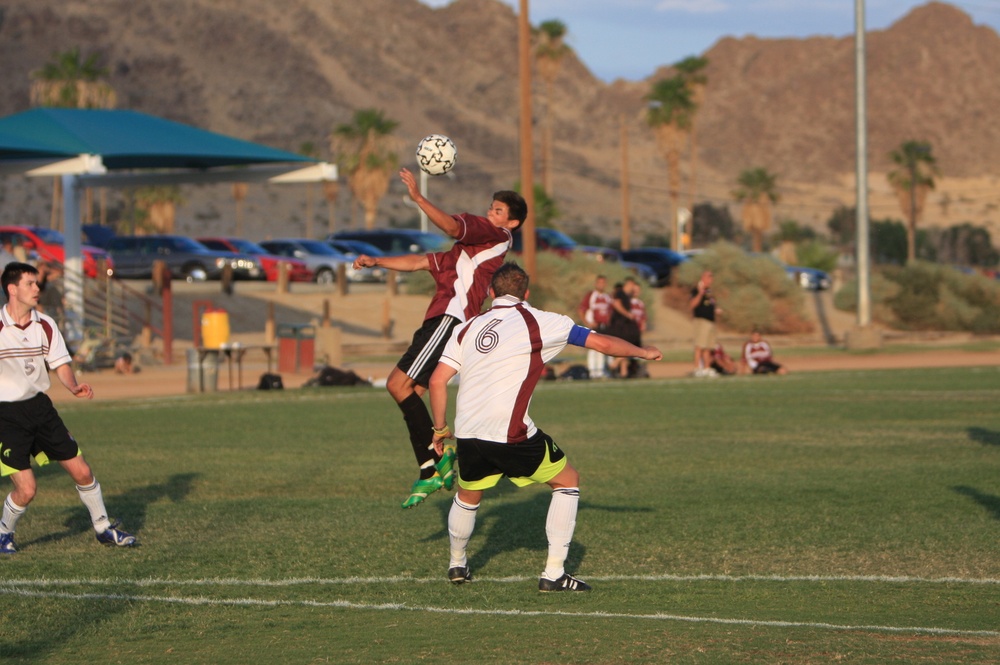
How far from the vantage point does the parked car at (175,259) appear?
1863 inches

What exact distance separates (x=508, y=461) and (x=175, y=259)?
→ 4191 cm

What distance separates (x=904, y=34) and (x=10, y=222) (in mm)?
145923

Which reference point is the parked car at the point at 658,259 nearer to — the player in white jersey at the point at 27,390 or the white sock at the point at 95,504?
the white sock at the point at 95,504

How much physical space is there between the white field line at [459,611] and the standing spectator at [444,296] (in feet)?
3.64

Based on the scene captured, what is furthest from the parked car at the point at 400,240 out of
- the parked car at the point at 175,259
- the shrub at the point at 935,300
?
the shrub at the point at 935,300

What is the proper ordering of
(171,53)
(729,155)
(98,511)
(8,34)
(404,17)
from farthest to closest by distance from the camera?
(404,17) → (729,155) → (171,53) → (8,34) → (98,511)

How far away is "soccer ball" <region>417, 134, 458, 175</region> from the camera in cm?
962

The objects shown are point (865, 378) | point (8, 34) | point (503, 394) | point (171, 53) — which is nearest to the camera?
point (503, 394)

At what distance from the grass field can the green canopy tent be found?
1145 cm

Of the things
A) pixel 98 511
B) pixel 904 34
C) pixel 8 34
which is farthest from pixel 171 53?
pixel 98 511

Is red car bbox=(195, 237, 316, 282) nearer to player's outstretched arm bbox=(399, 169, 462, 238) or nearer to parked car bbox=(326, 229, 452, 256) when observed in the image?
parked car bbox=(326, 229, 452, 256)

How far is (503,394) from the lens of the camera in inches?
299

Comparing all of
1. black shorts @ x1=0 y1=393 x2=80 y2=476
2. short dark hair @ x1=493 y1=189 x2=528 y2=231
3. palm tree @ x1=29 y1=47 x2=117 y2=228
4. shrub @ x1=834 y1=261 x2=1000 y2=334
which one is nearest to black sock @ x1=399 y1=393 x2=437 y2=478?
short dark hair @ x1=493 y1=189 x2=528 y2=231

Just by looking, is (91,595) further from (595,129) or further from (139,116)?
(595,129)
